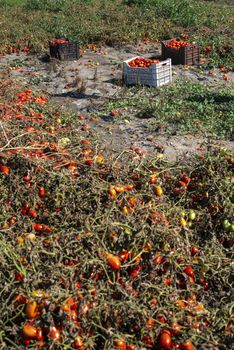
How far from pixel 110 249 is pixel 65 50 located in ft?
26.5

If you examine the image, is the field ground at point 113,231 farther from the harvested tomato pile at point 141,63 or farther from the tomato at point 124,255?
the harvested tomato pile at point 141,63

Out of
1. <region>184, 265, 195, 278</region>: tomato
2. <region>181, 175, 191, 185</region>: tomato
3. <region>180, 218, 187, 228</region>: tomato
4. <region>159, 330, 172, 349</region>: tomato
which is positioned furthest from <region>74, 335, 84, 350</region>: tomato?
<region>181, 175, 191, 185</region>: tomato

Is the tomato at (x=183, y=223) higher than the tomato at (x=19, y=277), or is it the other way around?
the tomato at (x=19, y=277)

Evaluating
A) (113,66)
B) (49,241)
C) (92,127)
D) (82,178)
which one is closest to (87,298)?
(49,241)

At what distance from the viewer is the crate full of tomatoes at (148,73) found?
27.9 ft

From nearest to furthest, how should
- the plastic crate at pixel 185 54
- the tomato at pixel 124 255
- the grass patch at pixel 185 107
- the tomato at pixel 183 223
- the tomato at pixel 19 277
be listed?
the tomato at pixel 19 277 → the tomato at pixel 124 255 → the tomato at pixel 183 223 → the grass patch at pixel 185 107 → the plastic crate at pixel 185 54

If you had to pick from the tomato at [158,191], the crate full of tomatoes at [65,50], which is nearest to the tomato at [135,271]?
the tomato at [158,191]

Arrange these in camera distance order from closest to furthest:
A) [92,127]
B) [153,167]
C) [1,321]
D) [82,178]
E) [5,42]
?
[1,321]
[82,178]
[153,167]
[92,127]
[5,42]

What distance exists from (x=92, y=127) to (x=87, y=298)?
4.31m

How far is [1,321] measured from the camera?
2762mm

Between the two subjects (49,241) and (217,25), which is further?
(217,25)

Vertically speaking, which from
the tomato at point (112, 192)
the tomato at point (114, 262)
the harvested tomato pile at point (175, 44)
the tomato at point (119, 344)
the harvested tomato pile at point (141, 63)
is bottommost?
the harvested tomato pile at point (175, 44)

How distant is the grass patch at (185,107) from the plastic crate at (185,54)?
4.54 feet

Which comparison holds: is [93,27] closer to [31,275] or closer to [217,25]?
[217,25]
